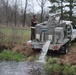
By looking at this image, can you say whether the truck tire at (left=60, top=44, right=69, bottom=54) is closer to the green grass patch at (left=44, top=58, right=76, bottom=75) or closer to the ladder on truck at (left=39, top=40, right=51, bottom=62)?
the ladder on truck at (left=39, top=40, right=51, bottom=62)

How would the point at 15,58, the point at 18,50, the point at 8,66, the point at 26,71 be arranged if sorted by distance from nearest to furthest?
1. the point at 26,71
2. the point at 8,66
3. the point at 15,58
4. the point at 18,50

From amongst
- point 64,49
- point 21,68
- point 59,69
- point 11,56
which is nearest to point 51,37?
point 64,49

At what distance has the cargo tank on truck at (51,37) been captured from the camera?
17.2m

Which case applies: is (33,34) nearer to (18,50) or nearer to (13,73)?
(18,50)

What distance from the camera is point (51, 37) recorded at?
685 inches

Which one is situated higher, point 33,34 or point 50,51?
point 33,34

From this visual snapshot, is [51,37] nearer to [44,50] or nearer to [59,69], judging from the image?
[44,50]

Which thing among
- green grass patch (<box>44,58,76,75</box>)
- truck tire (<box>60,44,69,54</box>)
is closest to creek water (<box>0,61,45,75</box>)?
green grass patch (<box>44,58,76,75</box>)

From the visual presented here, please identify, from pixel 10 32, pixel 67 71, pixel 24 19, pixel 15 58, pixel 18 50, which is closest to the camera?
pixel 67 71

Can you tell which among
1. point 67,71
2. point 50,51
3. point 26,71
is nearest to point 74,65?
point 67,71

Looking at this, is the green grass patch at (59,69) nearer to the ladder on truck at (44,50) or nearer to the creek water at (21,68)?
the creek water at (21,68)

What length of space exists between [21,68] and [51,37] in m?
4.33

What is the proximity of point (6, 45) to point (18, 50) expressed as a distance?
1453 mm

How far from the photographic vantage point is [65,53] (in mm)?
18219
